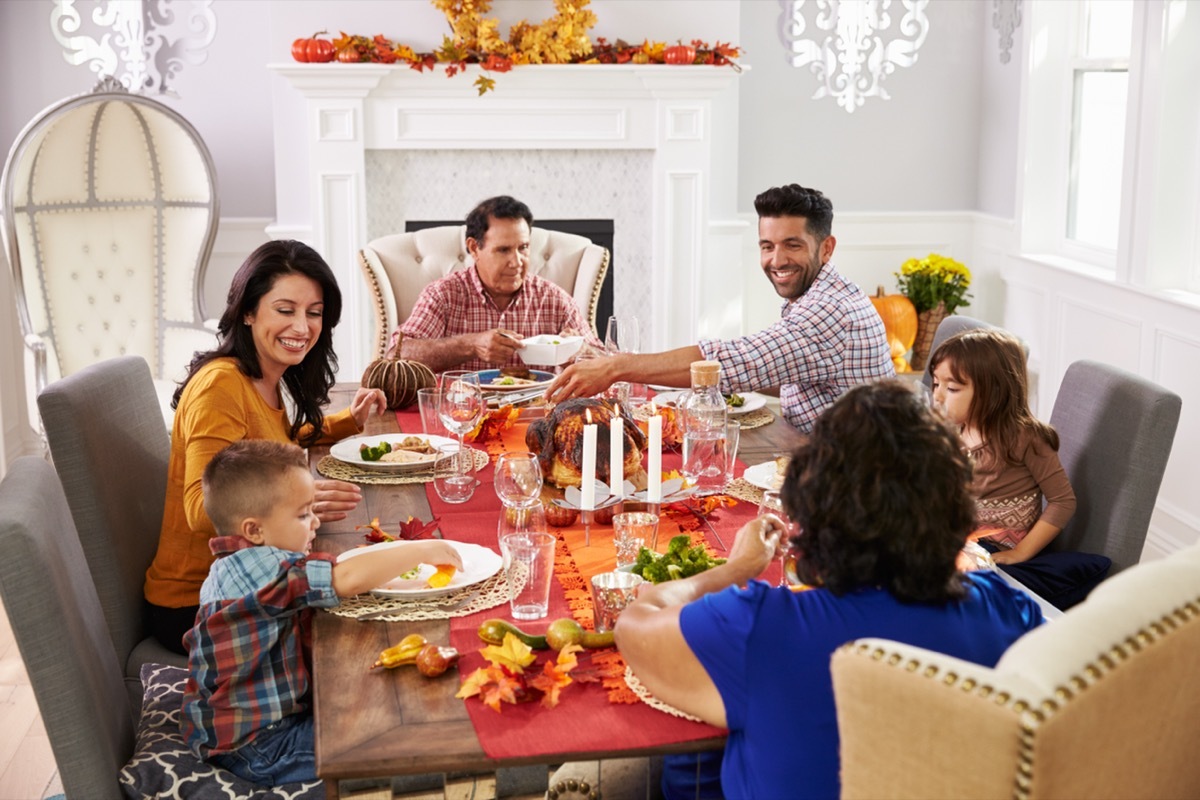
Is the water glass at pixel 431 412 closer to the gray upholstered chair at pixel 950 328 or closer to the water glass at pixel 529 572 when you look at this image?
the water glass at pixel 529 572

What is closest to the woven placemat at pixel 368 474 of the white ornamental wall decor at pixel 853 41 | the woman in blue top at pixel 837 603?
the woman in blue top at pixel 837 603

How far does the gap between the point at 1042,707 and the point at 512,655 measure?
71cm

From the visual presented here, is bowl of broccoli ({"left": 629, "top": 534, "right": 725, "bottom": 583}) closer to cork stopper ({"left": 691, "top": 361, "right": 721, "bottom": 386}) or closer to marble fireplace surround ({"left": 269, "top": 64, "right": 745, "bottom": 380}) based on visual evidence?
cork stopper ({"left": 691, "top": 361, "right": 721, "bottom": 386})

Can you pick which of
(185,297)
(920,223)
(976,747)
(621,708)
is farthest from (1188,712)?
(920,223)

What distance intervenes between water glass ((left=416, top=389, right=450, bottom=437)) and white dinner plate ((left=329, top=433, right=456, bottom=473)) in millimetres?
25

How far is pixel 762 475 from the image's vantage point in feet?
8.10

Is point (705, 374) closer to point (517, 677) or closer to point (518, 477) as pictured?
point (518, 477)

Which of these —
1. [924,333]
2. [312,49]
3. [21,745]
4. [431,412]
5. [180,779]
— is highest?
[312,49]

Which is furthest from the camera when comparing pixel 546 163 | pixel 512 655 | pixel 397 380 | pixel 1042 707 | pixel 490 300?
pixel 546 163

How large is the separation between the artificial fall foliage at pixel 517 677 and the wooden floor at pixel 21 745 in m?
1.54

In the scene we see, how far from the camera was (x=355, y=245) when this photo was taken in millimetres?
5414

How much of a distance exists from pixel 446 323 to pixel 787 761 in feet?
8.55

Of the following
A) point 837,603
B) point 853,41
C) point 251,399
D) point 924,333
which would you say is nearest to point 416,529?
point 251,399

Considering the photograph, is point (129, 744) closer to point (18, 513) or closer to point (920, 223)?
point (18, 513)
